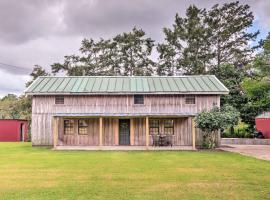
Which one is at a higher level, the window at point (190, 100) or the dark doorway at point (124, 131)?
the window at point (190, 100)

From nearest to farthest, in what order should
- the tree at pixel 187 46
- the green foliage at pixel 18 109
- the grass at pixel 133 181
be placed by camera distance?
the grass at pixel 133 181, the tree at pixel 187 46, the green foliage at pixel 18 109

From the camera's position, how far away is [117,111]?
23172 mm

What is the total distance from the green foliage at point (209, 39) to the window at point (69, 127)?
18.3 metres

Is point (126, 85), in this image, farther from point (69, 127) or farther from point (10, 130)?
point (10, 130)

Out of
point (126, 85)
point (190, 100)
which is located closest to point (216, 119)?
point (190, 100)

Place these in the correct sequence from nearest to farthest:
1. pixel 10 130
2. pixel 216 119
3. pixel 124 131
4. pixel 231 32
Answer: pixel 216 119, pixel 124 131, pixel 10 130, pixel 231 32

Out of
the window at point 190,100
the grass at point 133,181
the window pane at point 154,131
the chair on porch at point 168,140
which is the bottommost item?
the grass at point 133,181

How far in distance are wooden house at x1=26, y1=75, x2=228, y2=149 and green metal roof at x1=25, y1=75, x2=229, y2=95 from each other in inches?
2.7

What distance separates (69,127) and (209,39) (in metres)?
22.7

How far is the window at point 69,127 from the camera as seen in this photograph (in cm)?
2338

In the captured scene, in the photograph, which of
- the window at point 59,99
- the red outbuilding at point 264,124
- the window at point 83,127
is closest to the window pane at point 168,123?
the window at point 83,127

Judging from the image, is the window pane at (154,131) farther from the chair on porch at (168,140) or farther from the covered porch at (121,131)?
the chair on porch at (168,140)

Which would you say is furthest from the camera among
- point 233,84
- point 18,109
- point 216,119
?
point 18,109

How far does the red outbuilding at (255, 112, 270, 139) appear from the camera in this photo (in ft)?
101
